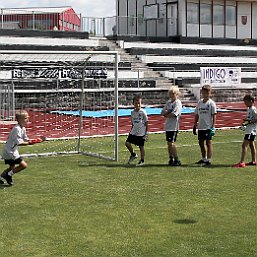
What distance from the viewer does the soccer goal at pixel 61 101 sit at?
16.6m

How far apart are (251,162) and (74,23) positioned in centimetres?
3332

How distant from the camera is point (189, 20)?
46875 mm

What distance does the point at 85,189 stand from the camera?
988cm

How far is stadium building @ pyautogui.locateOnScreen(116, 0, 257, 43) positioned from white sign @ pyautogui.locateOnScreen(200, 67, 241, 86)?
12.9 meters

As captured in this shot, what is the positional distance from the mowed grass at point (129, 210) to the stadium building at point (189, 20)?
3366 centimetres

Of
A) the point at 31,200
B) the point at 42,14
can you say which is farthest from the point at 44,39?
the point at 31,200

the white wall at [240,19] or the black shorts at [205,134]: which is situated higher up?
the white wall at [240,19]

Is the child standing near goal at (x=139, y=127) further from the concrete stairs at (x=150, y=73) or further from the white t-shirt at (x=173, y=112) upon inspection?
the concrete stairs at (x=150, y=73)

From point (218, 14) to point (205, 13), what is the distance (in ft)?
4.47

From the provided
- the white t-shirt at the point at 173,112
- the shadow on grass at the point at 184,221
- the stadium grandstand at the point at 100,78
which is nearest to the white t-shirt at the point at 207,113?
the white t-shirt at the point at 173,112

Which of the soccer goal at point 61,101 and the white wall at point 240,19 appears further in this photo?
the white wall at point 240,19

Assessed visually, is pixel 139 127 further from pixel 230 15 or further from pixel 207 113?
pixel 230 15

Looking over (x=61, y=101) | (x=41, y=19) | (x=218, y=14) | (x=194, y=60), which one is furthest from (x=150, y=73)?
(x=61, y=101)

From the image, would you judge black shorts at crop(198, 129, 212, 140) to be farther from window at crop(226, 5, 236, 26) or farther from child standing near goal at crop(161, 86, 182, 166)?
window at crop(226, 5, 236, 26)
